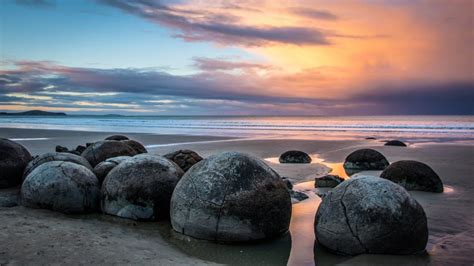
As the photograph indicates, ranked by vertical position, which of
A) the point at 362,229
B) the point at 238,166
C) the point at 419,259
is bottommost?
the point at 419,259

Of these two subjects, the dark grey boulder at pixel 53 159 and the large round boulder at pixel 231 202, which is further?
the dark grey boulder at pixel 53 159

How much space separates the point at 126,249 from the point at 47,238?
1.12m

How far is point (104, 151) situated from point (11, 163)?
6.84 feet

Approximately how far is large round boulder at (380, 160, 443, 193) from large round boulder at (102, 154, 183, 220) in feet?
18.4

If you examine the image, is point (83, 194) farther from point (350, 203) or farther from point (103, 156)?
point (350, 203)

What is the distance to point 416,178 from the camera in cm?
979

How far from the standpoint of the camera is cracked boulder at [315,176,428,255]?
17.5ft

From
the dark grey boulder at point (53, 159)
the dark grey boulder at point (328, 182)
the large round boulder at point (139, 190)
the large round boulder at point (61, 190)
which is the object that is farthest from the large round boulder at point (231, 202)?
the dark grey boulder at point (328, 182)

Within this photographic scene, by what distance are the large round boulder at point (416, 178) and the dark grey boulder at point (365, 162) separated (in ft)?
11.4

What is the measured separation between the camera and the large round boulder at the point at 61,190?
7344 mm

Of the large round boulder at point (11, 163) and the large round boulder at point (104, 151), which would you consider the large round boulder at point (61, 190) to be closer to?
the large round boulder at point (11, 163)

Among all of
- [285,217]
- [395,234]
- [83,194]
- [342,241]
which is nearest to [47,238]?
[83,194]

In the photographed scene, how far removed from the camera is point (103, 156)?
10.3 metres

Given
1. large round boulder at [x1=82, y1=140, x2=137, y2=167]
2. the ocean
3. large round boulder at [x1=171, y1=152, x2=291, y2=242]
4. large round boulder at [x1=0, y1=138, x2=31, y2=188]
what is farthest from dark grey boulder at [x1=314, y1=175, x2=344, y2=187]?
the ocean
